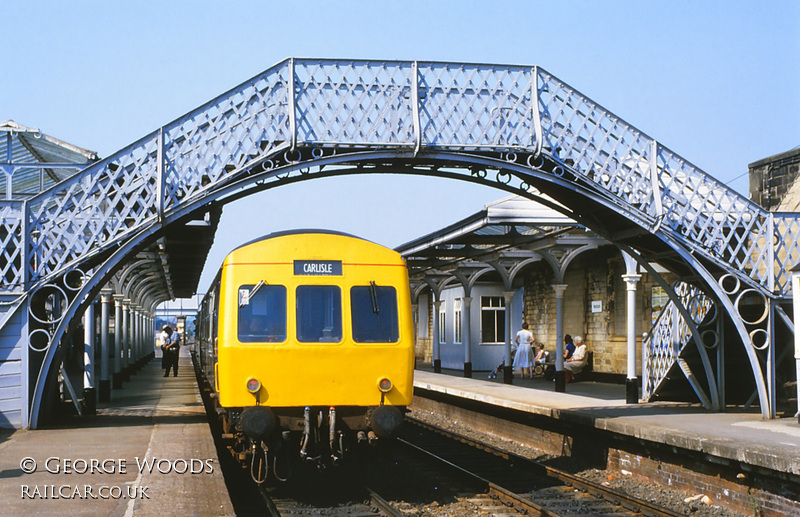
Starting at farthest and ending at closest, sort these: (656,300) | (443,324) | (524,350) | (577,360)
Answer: (443,324) → (524,350) → (577,360) → (656,300)

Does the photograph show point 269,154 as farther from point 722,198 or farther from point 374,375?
point 722,198

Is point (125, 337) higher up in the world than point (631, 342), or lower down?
lower down

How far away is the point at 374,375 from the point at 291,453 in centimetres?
128

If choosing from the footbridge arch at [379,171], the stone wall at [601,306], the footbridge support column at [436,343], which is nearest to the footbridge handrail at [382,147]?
the footbridge arch at [379,171]

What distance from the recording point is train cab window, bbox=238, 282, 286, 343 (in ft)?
29.4

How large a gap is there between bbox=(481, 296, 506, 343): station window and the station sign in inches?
711

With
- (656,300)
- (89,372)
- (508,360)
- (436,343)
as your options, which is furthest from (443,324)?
(89,372)

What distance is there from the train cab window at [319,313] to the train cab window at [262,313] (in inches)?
7.3

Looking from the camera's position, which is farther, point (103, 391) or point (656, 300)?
point (656, 300)

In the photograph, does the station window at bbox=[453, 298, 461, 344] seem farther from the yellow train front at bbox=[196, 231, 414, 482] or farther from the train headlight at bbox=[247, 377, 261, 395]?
the train headlight at bbox=[247, 377, 261, 395]

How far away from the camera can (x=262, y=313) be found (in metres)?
9.05

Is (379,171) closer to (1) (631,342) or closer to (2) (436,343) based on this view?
(1) (631,342)

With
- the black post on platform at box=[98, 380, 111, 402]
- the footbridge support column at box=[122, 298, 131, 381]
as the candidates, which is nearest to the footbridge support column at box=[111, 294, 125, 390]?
the footbridge support column at box=[122, 298, 131, 381]

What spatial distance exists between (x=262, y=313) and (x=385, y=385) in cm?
147
